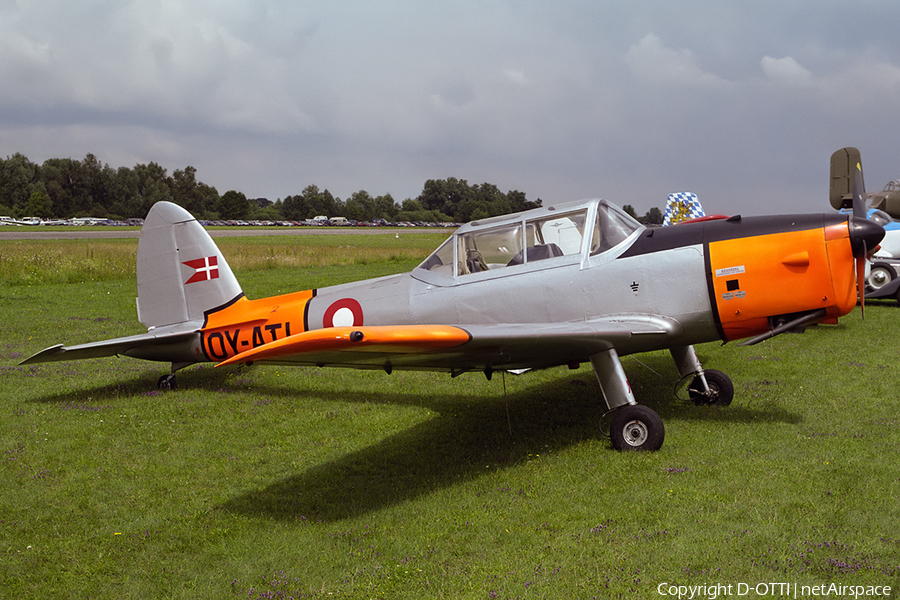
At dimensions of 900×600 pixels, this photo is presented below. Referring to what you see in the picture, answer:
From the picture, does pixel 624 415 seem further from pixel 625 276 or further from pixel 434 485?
pixel 434 485

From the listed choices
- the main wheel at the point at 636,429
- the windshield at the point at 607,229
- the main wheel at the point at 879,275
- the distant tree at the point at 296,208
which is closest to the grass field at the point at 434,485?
the main wheel at the point at 636,429

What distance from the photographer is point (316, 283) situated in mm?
20484

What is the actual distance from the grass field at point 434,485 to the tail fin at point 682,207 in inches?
580

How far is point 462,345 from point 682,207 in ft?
69.2

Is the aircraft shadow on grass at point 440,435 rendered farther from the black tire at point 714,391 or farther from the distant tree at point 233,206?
the distant tree at point 233,206

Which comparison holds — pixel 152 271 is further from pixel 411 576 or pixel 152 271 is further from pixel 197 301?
pixel 411 576

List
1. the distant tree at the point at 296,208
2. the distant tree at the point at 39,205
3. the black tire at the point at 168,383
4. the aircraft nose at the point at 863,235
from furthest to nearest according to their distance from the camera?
the distant tree at the point at 296,208, the distant tree at the point at 39,205, the black tire at the point at 168,383, the aircraft nose at the point at 863,235

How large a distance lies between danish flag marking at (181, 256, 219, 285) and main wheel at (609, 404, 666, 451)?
5330mm

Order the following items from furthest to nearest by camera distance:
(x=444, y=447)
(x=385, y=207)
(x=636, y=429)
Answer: (x=385, y=207) → (x=444, y=447) → (x=636, y=429)

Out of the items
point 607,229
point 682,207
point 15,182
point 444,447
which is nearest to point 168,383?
point 444,447

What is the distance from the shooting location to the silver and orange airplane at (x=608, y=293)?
559 centimetres

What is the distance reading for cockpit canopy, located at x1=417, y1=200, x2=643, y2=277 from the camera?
20.3ft

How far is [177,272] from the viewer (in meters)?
8.27

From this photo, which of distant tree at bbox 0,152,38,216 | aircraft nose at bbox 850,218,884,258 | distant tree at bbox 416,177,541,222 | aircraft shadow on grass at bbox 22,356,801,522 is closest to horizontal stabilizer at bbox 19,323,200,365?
aircraft shadow on grass at bbox 22,356,801,522
